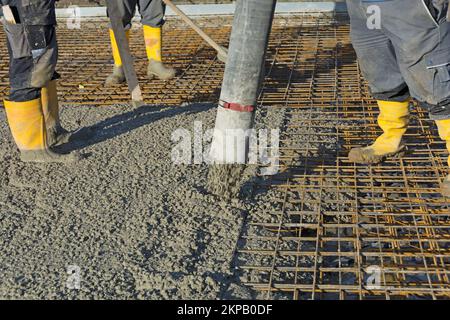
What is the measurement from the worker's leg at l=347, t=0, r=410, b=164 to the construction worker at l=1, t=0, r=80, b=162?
1871 millimetres

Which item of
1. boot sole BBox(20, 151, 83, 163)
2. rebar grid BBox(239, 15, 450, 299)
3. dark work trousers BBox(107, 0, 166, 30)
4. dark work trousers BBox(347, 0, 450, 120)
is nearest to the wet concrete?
boot sole BBox(20, 151, 83, 163)

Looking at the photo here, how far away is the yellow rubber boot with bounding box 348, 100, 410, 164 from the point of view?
12.9 ft

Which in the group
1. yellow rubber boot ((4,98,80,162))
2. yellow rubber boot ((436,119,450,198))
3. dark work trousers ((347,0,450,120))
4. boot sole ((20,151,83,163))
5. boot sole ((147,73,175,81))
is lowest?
boot sole ((147,73,175,81))

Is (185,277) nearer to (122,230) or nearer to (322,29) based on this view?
(122,230)

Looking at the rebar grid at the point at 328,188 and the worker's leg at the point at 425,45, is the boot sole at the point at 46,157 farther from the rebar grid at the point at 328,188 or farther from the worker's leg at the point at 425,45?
the worker's leg at the point at 425,45

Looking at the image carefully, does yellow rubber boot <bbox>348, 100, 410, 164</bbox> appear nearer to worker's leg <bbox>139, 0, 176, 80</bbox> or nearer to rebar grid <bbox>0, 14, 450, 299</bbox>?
rebar grid <bbox>0, 14, 450, 299</bbox>

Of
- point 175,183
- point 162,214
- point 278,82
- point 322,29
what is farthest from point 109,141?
point 322,29

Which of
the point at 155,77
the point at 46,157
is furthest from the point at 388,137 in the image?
the point at 155,77

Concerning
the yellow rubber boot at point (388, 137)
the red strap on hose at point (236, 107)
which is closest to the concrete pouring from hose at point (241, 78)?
the red strap on hose at point (236, 107)

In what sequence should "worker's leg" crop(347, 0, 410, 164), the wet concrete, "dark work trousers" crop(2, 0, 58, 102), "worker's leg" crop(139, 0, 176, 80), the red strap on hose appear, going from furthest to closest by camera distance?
"worker's leg" crop(139, 0, 176, 80), "dark work trousers" crop(2, 0, 58, 102), "worker's leg" crop(347, 0, 410, 164), the red strap on hose, the wet concrete

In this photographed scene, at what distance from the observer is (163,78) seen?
586cm

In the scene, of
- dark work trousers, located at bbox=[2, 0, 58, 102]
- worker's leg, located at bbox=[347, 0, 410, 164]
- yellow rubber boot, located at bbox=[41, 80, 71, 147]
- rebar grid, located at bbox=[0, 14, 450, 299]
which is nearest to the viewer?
rebar grid, located at bbox=[0, 14, 450, 299]
